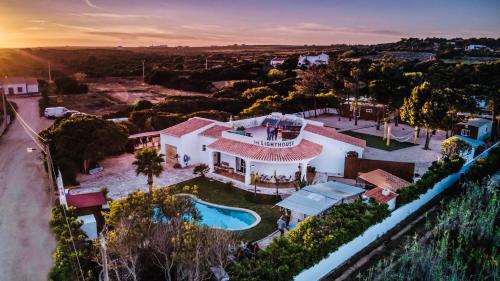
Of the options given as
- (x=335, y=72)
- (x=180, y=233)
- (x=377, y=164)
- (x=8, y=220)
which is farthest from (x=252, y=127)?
(x=335, y=72)

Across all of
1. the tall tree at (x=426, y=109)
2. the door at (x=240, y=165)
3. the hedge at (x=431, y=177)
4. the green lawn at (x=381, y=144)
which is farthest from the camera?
the green lawn at (x=381, y=144)

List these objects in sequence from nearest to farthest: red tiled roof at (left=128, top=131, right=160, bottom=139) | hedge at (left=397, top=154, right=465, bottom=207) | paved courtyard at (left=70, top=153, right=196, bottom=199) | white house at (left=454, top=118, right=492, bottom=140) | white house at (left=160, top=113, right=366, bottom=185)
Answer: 1. hedge at (left=397, top=154, right=465, bottom=207)
2. paved courtyard at (left=70, top=153, right=196, bottom=199)
3. white house at (left=160, top=113, right=366, bottom=185)
4. red tiled roof at (left=128, top=131, right=160, bottom=139)
5. white house at (left=454, top=118, right=492, bottom=140)

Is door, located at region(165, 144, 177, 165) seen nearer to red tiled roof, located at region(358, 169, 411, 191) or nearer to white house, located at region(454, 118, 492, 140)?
red tiled roof, located at region(358, 169, 411, 191)

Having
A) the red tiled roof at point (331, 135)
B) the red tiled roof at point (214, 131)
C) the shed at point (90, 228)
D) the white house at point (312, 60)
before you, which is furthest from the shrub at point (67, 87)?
the shed at point (90, 228)

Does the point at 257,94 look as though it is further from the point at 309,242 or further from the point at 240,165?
the point at 309,242

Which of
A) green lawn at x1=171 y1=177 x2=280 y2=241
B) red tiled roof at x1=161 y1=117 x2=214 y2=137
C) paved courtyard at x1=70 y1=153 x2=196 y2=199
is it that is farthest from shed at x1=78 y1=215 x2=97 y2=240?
red tiled roof at x1=161 y1=117 x2=214 y2=137

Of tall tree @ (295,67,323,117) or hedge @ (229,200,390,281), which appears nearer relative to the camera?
hedge @ (229,200,390,281)

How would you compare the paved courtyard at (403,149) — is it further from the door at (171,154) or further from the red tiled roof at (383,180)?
the door at (171,154)
